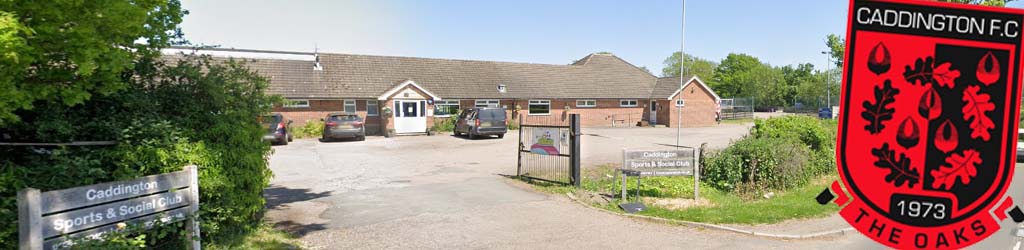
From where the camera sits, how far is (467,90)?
31.0 meters

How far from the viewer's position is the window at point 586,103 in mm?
34938

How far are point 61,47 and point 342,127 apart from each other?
18768 millimetres

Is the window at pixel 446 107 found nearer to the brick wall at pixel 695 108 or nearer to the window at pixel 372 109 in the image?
the window at pixel 372 109

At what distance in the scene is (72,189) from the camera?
420cm

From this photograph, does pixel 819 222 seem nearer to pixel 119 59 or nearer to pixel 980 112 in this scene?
pixel 980 112

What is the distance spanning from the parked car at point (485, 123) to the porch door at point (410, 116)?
374 centimetres

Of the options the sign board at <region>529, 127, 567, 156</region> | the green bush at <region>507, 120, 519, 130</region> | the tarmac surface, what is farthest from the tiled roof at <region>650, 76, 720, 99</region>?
the sign board at <region>529, 127, 567, 156</region>

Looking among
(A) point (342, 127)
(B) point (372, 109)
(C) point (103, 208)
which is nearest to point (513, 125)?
(B) point (372, 109)

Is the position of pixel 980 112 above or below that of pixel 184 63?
below

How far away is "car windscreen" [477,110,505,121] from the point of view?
2416 cm

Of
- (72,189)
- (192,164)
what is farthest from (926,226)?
(192,164)

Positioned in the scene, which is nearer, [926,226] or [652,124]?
[926,226]

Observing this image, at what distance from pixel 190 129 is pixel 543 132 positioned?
25.1ft

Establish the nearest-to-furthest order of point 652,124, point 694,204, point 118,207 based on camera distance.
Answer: point 118,207 < point 694,204 < point 652,124
